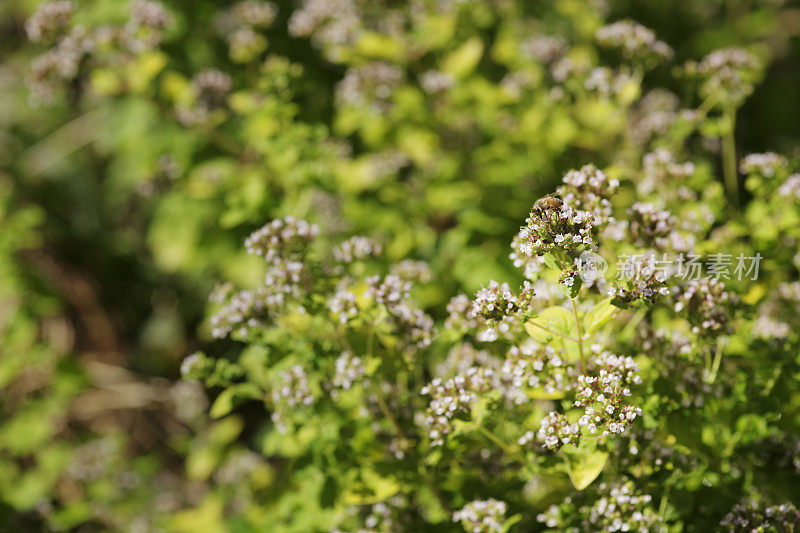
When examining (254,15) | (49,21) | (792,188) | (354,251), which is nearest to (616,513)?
(354,251)

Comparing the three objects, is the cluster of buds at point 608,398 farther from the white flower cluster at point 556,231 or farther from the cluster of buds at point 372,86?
the cluster of buds at point 372,86

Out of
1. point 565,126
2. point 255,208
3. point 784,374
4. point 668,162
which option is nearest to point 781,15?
point 565,126

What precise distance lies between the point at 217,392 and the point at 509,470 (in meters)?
3.92

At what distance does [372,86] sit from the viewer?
449 cm

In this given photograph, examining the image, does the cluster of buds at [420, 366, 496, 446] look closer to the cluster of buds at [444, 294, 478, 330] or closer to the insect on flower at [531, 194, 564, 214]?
the cluster of buds at [444, 294, 478, 330]

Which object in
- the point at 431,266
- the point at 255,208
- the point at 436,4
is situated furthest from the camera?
the point at 436,4

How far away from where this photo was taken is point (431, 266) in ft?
14.4

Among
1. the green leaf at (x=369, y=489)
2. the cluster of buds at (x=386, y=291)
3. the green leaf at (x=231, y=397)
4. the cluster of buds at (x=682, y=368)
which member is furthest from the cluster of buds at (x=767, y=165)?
the green leaf at (x=231, y=397)

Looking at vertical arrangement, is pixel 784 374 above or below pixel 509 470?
above

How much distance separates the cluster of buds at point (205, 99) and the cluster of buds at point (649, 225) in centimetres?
275

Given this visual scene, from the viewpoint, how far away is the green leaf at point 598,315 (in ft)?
7.23

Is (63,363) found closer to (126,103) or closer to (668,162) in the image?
(126,103)

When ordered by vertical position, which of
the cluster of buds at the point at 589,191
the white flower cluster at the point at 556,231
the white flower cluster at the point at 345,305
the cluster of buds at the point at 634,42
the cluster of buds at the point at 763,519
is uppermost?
the cluster of buds at the point at 634,42

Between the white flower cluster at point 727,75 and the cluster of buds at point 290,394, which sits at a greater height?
the white flower cluster at point 727,75
